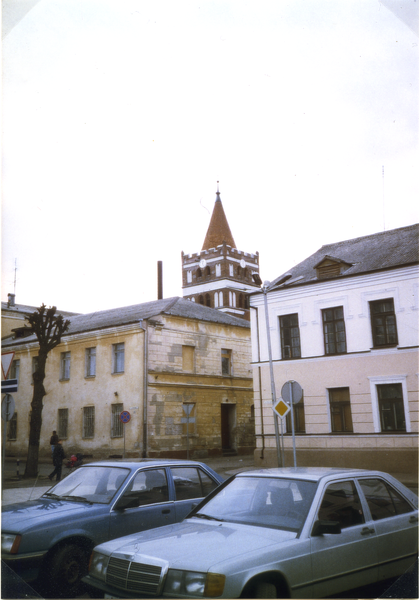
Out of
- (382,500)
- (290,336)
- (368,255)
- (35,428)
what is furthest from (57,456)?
(382,500)

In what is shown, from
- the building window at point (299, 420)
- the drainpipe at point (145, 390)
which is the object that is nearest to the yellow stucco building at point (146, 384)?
the drainpipe at point (145, 390)

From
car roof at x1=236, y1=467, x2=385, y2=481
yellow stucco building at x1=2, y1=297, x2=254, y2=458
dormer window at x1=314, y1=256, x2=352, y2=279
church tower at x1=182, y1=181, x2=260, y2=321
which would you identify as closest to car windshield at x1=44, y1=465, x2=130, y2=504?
car roof at x1=236, y1=467, x2=385, y2=481

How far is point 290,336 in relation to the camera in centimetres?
2144

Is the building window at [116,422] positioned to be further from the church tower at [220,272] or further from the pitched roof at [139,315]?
the church tower at [220,272]

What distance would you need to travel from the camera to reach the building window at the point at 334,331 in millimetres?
Answer: 19875

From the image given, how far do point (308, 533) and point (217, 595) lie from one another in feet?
3.44

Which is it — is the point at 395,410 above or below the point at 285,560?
above

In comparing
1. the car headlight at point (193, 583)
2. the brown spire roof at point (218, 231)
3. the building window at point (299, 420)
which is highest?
the brown spire roof at point (218, 231)

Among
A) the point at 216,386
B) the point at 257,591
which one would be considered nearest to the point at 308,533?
the point at 257,591

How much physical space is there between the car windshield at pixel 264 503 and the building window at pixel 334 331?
15.1 meters

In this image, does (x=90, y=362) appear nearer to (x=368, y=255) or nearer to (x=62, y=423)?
(x=62, y=423)

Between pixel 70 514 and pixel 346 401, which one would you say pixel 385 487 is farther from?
pixel 346 401

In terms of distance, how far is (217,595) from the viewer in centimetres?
386

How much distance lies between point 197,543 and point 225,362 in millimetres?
27268
